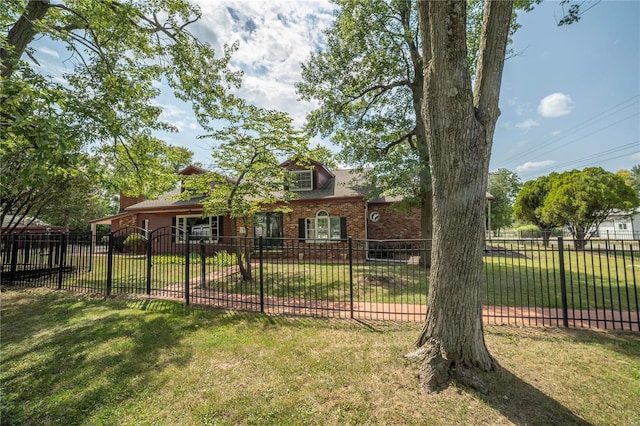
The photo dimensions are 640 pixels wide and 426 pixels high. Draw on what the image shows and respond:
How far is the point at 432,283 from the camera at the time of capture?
344cm

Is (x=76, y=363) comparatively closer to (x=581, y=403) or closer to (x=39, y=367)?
(x=39, y=367)

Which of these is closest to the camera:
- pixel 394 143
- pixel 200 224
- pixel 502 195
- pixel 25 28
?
pixel 25 28

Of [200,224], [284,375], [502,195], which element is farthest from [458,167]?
[502,195]

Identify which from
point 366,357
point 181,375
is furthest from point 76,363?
point 366,357

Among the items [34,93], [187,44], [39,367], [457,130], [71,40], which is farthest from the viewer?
[187,44]

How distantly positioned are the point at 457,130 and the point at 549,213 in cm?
2199

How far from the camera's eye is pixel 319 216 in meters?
14.6

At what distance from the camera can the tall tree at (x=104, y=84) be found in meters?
4.46

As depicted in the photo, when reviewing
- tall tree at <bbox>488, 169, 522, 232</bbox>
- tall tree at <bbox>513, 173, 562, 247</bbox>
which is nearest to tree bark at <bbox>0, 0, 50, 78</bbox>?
tall tree at <bbox>513, 173, 562, 247</bbox>

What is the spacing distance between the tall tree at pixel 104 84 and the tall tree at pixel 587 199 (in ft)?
71.2

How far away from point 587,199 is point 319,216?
17291 millimetres

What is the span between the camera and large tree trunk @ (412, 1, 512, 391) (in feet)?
10.1

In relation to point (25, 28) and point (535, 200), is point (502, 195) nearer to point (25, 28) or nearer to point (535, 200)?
point (535, 200)

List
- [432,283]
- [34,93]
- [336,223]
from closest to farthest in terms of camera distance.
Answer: [432,283], [34,93], [336,223]
